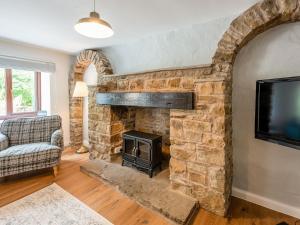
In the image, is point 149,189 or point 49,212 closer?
point 49,212

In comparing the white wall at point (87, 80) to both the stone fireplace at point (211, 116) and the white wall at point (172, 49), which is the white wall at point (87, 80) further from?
the stone fireplace at point (211, 116)

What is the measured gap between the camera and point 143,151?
8.44 feet

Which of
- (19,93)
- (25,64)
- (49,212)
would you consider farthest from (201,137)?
(19,93)

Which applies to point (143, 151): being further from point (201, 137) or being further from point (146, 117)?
point (201, 137)

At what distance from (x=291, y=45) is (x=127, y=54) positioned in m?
2.27

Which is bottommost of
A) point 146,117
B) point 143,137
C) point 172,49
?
point 143,137

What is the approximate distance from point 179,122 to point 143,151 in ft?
2.82

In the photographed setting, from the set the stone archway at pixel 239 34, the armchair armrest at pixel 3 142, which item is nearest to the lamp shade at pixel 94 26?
the stone archway at pixel 239 34

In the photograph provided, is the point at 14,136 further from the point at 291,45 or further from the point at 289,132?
the point at 291,45

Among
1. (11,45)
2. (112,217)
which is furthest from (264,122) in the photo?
(11,45)

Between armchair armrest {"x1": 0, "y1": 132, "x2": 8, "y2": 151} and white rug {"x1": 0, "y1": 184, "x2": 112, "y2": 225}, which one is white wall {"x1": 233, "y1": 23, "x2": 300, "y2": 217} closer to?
white rug {"x1": 0, "y1": 184, "x2": 112, "y2": 225}

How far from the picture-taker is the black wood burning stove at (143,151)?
2.42 metres

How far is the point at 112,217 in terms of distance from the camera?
180 centimetres

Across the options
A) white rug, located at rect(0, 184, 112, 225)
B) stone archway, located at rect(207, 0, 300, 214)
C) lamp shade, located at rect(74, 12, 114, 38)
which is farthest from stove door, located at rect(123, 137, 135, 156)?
lamp shade, located at rect(74, 12, 114, 38)
